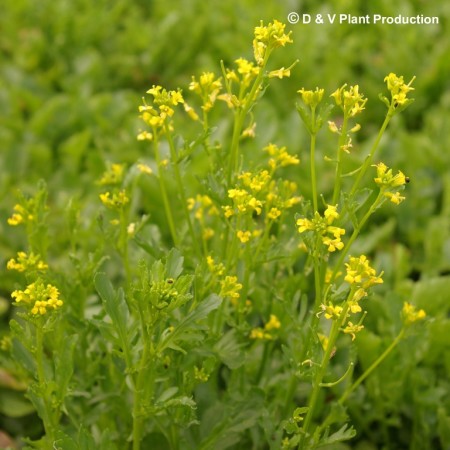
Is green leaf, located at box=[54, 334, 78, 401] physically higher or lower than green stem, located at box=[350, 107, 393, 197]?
lower

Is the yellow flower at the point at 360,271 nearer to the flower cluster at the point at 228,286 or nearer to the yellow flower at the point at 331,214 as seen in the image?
the yellow flower at the point at 331,214

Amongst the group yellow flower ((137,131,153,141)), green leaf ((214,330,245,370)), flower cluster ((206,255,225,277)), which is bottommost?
green leaf ((214,330,245,370))

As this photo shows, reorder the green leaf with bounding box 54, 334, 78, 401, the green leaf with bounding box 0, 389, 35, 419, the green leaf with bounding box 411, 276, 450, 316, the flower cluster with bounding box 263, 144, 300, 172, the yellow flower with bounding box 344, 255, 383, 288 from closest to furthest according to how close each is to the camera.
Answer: the yellow flower with bounding box 344, 255, 383, 288
the green leaf with bounding box 54, 334, 78, 401
the flower cluster with bounding box 263, 144, 300, 172
the green leaf with bounding box 0, 389, 35, 419
the green leaf with bounding box 411, 276, 450, 316

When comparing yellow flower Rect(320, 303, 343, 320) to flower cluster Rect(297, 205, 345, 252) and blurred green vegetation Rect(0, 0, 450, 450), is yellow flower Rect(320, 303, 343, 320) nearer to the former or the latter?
flower cluster Rect(297, 205, 345, 252)

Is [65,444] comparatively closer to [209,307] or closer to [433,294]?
[209,307]

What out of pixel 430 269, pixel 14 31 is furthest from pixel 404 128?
pixel 14 31

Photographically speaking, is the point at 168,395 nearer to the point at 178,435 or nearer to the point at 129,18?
the point at 178,435

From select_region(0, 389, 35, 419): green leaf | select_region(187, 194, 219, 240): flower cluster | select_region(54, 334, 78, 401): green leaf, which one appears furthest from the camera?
select_region(0, 389, 35, 419): green leaf

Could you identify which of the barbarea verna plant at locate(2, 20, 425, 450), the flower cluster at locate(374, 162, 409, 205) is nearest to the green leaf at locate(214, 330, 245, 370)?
the barbarea verna plant at locate(2, 20, 425, 450)
